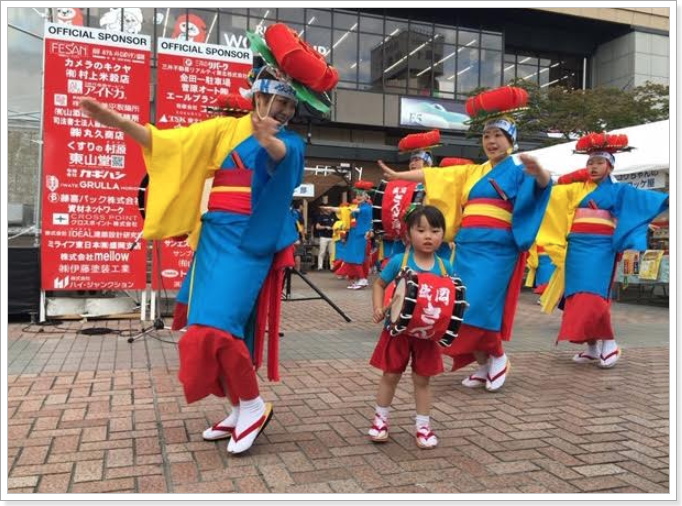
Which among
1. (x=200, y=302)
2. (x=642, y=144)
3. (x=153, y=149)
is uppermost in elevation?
(x=642, y=144)

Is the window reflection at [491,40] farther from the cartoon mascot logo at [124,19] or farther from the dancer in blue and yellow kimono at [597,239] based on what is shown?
the dancer in blue and yellow kimono at [597,239]

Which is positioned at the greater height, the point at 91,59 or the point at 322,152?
the point at 322,152

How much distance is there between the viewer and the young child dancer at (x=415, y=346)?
9.98 feet

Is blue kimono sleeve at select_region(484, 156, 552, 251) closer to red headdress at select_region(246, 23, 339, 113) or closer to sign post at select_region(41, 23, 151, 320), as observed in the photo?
red headdress at select_region(246, 23, 339, 113)

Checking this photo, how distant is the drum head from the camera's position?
114 inches

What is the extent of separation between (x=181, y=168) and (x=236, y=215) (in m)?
0.36

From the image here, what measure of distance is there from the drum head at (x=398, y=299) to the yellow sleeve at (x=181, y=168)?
1023 millimetres

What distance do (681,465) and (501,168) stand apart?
81.8 inches

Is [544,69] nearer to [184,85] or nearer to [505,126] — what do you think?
[184,85]

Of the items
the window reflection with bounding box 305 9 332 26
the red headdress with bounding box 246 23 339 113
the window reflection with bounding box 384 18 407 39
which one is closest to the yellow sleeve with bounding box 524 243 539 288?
the red headdress with bounding box 246 23 339 113

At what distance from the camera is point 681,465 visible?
2701 millimetres

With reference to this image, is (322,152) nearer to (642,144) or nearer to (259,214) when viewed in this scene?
(642,144)

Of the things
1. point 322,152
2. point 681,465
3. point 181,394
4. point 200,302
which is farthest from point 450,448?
point 322,152

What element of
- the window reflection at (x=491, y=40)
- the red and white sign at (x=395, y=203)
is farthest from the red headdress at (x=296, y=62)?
the window reflection at (x=491, y=40)
